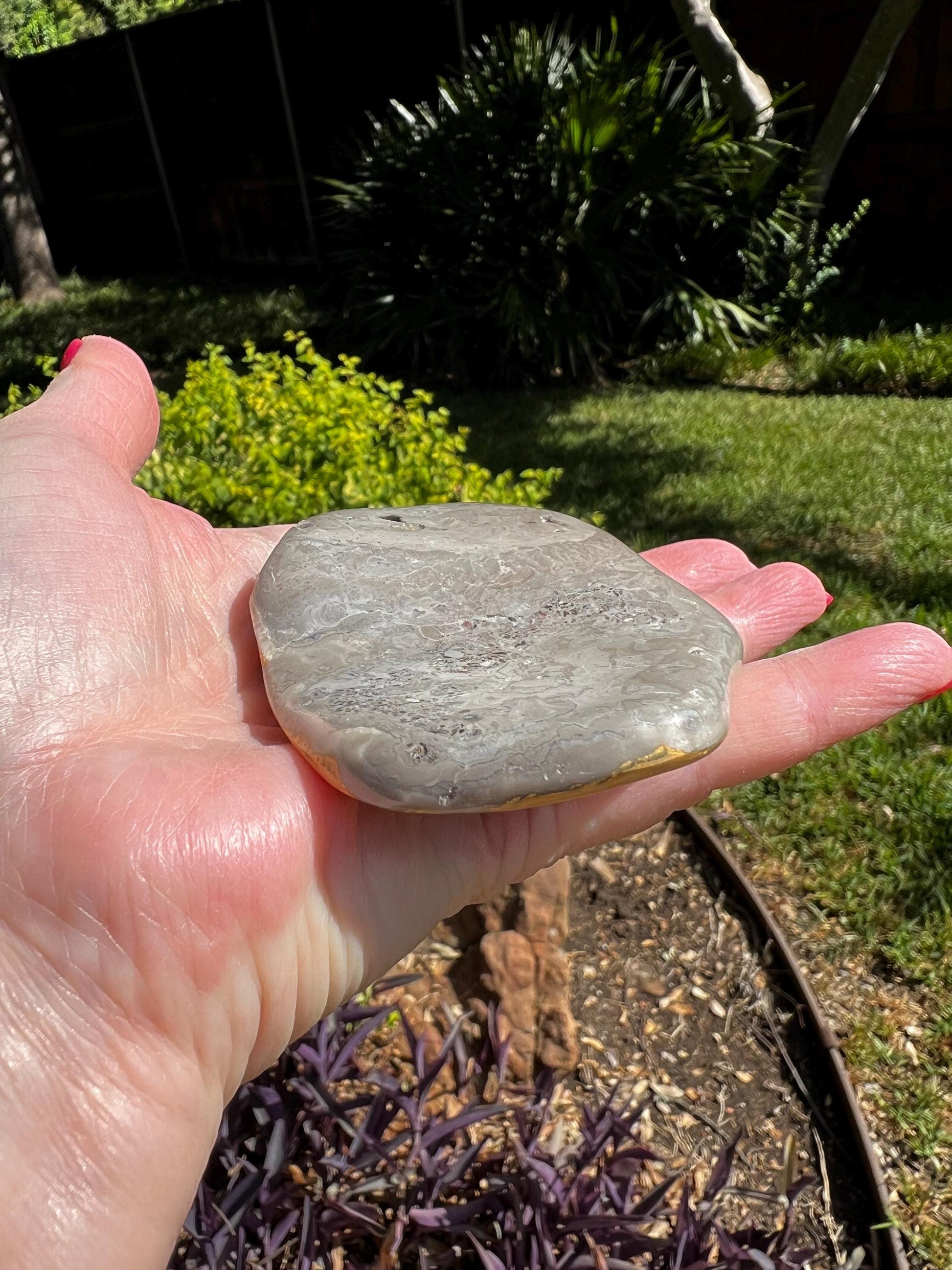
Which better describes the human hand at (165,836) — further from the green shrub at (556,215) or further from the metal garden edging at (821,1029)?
the green shrub at (556,215)

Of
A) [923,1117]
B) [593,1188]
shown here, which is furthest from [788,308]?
[593,1188]

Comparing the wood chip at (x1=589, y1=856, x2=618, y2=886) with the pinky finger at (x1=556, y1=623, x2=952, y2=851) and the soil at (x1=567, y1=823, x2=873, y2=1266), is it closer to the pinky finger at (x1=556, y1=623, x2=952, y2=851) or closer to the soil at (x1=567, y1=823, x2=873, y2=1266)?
the soil at (x1=567, y1=823, x2=873, y2=1266)

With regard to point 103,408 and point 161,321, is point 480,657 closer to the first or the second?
point 103,408

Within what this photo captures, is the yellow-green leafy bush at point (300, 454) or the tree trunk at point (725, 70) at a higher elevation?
the tree trunk at point (725, 70)


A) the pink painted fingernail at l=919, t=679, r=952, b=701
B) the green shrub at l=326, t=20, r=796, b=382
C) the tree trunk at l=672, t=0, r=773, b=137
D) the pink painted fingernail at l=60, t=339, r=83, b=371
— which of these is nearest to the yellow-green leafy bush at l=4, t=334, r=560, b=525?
the pink painted fingernail at l=60, t=339, r=83, b=371

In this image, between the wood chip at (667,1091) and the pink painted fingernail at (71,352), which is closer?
the wood chip at (667,1091)

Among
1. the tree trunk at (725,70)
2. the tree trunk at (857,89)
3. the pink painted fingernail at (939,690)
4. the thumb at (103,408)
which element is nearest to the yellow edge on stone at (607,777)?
the pink painted fingernail at (939,690)

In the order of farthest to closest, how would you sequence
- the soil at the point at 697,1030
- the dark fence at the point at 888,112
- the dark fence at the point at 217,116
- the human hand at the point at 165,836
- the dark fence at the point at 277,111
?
the dark fence at the point at 217,116
the dark fence at the point at 277,111
the dark fence at the point at 888,112
the soil at the point at 697,1030
the human hand at the point at 165,836
